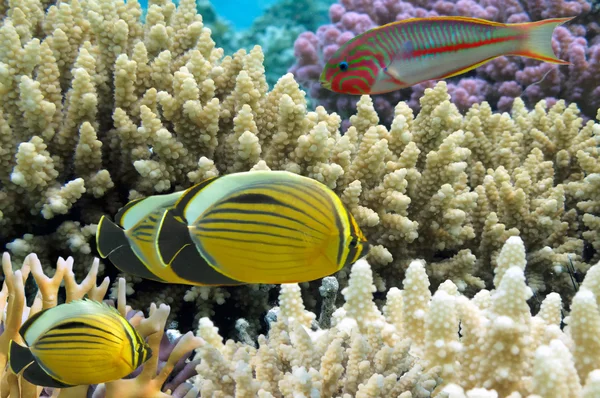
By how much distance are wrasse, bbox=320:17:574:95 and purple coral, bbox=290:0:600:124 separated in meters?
2.60

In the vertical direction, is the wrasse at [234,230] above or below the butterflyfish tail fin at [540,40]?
below

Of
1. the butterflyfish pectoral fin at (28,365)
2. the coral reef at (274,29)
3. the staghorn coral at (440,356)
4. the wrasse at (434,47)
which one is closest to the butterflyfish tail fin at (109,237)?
the butterflyfish pectoral fin at (28,365)

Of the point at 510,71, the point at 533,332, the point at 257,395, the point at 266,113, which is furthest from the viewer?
the point at 510,71

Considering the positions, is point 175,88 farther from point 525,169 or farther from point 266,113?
point 525,169

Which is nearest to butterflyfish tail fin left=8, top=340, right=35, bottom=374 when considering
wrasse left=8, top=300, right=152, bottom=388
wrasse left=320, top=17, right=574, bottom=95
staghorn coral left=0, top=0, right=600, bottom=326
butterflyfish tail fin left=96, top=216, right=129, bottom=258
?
wrasse left=8, top=300, right=152, bottom=388

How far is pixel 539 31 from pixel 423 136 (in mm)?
1210

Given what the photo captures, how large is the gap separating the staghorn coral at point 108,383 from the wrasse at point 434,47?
4.09 ft

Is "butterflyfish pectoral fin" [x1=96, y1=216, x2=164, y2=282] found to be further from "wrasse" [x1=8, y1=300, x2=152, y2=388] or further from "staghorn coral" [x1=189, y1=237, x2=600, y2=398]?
"staghorn coral" [x1=189, y1=237, x2=600, y2=398]

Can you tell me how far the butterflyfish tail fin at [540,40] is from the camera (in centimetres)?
→ 210

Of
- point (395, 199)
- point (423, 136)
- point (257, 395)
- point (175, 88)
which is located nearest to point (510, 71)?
point (423, 136)

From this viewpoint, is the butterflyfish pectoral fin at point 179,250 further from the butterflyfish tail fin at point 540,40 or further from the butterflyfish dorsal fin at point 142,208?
the butterflyfish tail fin at point 540,40

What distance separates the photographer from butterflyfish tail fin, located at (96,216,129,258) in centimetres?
117

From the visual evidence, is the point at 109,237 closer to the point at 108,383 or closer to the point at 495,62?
the point at 108,383

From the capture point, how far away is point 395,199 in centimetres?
284
